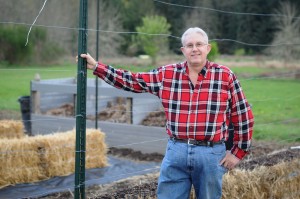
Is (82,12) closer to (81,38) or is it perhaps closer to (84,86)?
(81,38)

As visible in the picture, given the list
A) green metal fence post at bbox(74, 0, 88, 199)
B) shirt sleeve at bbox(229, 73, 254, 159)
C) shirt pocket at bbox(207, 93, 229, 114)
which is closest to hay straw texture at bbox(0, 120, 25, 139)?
green metal fence post at bbox(74, 0, 88, 199)

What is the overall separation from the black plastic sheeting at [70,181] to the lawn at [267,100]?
1.45 meters

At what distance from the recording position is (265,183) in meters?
4.34

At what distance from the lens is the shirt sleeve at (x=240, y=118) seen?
116 inches

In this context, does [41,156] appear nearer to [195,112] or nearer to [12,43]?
[195,112]

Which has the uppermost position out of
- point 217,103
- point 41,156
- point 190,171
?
point 217,103

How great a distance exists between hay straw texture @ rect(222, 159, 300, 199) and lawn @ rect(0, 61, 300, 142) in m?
1.08

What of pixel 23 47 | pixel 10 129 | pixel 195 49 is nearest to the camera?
pixel 195 49

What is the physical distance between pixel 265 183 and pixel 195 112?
1865mm

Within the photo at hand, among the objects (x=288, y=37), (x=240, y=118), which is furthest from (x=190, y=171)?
(x=288, y=37)

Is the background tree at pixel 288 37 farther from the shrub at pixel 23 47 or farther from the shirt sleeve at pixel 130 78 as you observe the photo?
the shirt sleeve at pixel 130 78

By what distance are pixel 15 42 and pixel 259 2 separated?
72.0 ft

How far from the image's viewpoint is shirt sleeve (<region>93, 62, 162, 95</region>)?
2.96 metres

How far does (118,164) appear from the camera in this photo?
7176 millimetres
